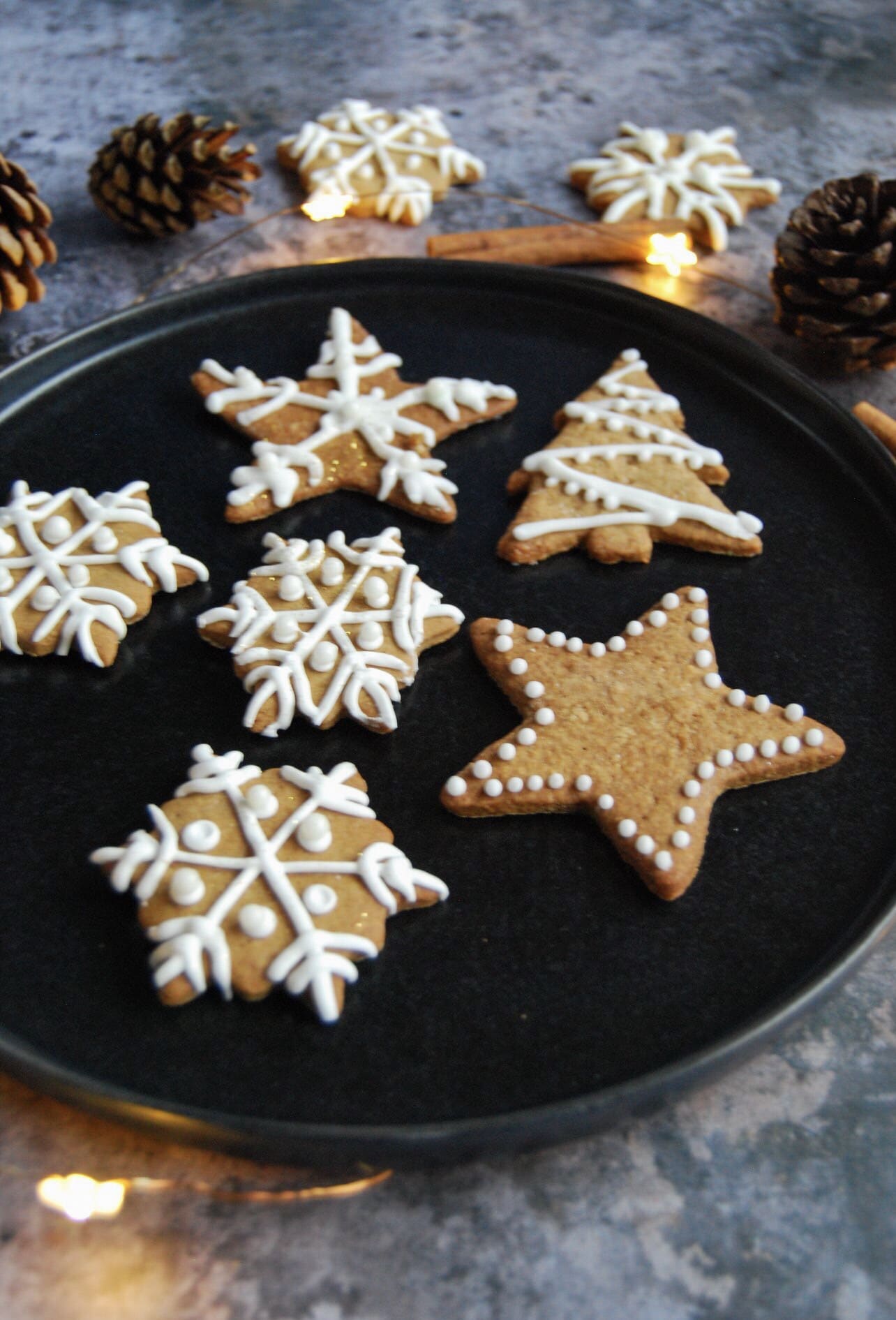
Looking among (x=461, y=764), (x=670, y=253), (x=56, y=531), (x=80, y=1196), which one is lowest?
(x=80, y=1196)

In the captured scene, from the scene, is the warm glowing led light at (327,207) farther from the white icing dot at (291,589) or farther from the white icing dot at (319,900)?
the white icing dot at (319,900)

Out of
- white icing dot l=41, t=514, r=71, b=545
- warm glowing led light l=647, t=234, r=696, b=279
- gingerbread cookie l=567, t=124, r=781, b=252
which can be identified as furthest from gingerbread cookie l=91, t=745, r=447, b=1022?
gingerbread cookie l=567, t=124, r=781, b=252

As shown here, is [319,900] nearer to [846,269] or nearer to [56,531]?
[56,531]

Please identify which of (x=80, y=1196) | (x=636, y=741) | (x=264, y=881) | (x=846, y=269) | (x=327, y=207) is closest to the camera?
(x=80, y=1196)

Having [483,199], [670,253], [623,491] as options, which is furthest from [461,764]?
[483,199]

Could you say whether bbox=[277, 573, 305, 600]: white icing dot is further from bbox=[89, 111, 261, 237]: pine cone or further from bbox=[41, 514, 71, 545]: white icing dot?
bbox=[89, 111, 261, 237]: pine cone

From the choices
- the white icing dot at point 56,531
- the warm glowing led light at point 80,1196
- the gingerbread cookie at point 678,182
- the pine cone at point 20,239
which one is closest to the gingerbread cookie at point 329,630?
the white icing dot at point 56,531

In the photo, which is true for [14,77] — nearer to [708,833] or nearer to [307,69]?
[307,69]
